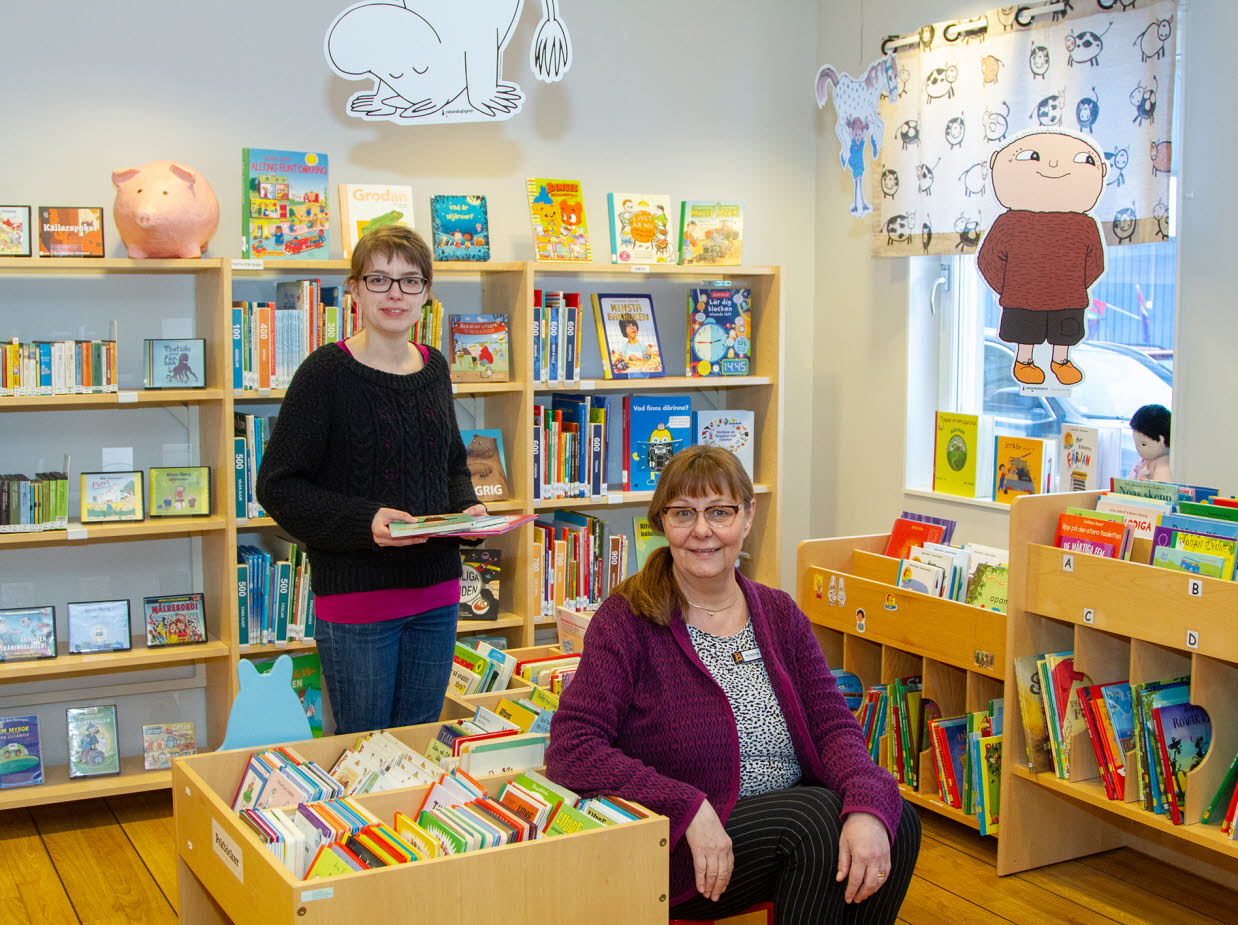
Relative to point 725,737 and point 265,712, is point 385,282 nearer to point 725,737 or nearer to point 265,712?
point 265,712

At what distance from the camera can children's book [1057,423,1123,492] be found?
3.73m

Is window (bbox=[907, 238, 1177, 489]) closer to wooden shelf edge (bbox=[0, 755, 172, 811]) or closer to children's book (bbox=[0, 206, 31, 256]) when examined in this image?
wooden shelf edge (bbox=[0, 755, 172, 811])

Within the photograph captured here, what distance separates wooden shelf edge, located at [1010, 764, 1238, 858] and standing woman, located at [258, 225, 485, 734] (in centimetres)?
156

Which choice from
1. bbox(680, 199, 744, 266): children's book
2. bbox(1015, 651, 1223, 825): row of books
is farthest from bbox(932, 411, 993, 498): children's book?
bbox(1015, 651, 1223, 825): row of books

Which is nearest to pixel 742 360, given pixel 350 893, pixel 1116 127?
pixel 1116 127

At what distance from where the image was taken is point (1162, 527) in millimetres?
2900

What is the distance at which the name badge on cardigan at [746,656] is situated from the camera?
232 cm

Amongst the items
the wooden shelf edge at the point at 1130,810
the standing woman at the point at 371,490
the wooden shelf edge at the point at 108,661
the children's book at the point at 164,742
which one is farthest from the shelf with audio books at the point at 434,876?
the children's book at the point at 164,742

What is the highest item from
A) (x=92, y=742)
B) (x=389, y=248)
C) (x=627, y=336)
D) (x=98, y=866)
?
(x=389, y=248)

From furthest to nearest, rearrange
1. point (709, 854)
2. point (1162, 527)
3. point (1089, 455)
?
point (1089, 455) < point (1162, 527) < point (709, 854)

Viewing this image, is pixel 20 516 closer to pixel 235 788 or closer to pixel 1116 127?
pixel 235 788

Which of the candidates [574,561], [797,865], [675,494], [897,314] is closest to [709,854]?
[797,865]

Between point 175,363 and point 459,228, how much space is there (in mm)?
978

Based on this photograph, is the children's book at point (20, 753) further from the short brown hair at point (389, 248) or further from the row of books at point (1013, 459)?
the row of books at point (1013, 459)
